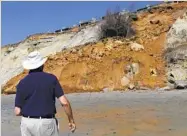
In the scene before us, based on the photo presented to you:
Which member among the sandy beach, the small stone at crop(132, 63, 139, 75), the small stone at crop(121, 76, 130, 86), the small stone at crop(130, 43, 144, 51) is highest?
the small stone at crop(130, 43, 144, 51)

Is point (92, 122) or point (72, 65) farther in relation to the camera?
point (72, 65)

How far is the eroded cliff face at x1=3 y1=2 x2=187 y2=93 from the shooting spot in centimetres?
3222

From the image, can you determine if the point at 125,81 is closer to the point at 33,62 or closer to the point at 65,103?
the point at 33,62

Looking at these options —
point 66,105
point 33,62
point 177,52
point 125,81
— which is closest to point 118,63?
point 125,81

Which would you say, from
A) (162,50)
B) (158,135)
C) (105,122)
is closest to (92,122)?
(105,122)

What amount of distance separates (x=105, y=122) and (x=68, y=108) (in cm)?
979

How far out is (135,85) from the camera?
102 ft

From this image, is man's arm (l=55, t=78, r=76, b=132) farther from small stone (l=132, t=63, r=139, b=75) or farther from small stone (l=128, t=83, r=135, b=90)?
small stone (l=132, t=63, r=139, b=75)

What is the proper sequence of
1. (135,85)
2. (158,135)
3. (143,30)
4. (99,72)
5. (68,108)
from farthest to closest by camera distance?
(143,30) < (99,72) < (135,85) < (158,135) < (68,108)

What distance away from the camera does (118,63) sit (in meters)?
34.0

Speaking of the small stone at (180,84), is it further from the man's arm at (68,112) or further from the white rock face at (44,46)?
the man's arm at (68,112)

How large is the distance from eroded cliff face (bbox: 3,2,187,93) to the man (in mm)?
24882

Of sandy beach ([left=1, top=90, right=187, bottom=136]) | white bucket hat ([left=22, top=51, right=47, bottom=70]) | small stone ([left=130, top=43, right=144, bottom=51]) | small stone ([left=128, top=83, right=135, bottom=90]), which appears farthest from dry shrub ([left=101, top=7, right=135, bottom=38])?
white bucket hat ([left=22, top=51, right=47, bottom=70])

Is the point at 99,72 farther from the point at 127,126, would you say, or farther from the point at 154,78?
the point at 127,126
